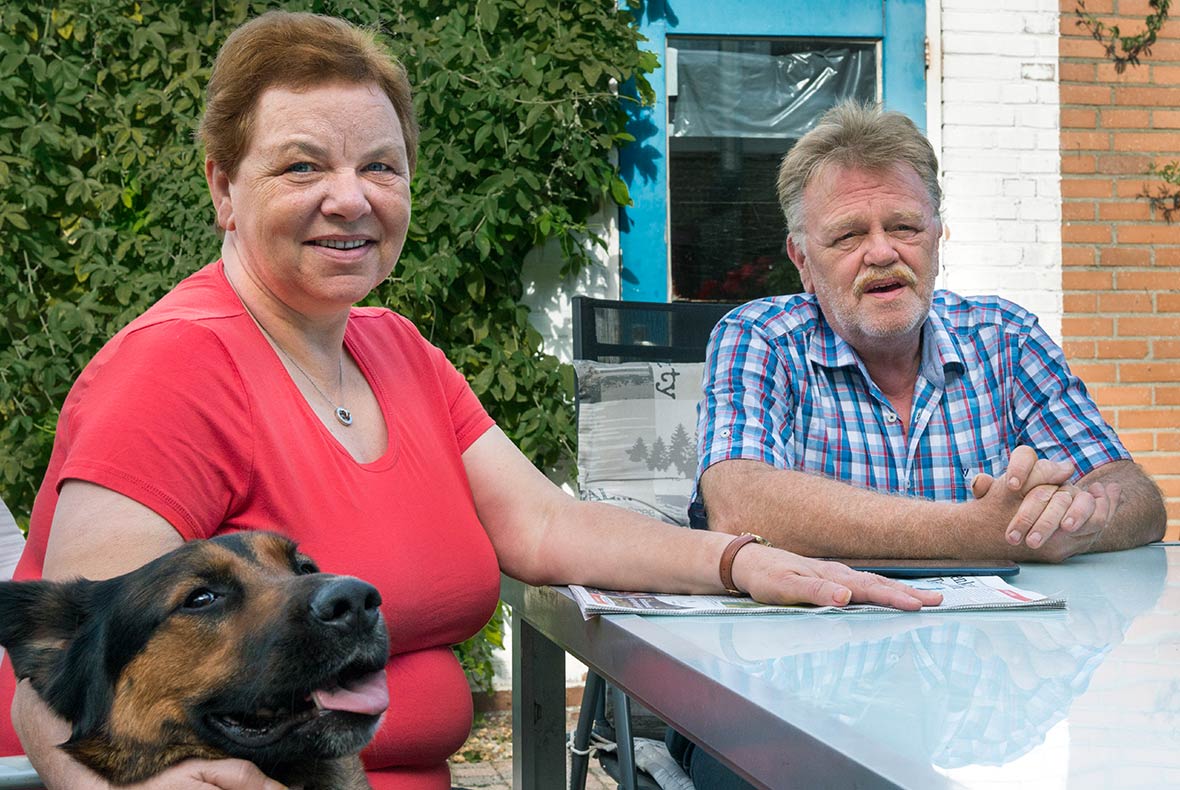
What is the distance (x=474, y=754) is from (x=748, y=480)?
2943 millimetres

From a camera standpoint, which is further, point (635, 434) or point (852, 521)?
point (635, 434)

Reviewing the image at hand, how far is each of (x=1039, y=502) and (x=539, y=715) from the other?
99cm

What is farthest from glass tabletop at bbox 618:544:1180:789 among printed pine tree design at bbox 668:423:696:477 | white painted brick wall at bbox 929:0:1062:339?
white painted brick wall at bbox 929:0:1062:339

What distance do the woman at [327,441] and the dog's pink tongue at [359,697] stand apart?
26cm

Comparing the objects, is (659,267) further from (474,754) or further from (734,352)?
(734,352)

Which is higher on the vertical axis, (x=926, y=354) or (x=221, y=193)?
(x=221, y=193)

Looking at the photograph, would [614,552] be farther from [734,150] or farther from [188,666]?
[734,150]

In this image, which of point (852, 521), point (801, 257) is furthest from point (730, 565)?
point (801, 257)

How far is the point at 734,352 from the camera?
2.65 metres

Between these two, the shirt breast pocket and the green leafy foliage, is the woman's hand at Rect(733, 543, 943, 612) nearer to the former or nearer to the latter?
the shirt breast pocket

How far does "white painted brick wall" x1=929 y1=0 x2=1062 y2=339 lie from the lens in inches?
215

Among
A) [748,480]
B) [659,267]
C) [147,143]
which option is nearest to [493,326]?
[659,267]

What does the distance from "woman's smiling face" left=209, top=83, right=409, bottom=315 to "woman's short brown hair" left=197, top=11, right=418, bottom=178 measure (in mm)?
17

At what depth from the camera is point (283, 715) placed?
4.83 feet
